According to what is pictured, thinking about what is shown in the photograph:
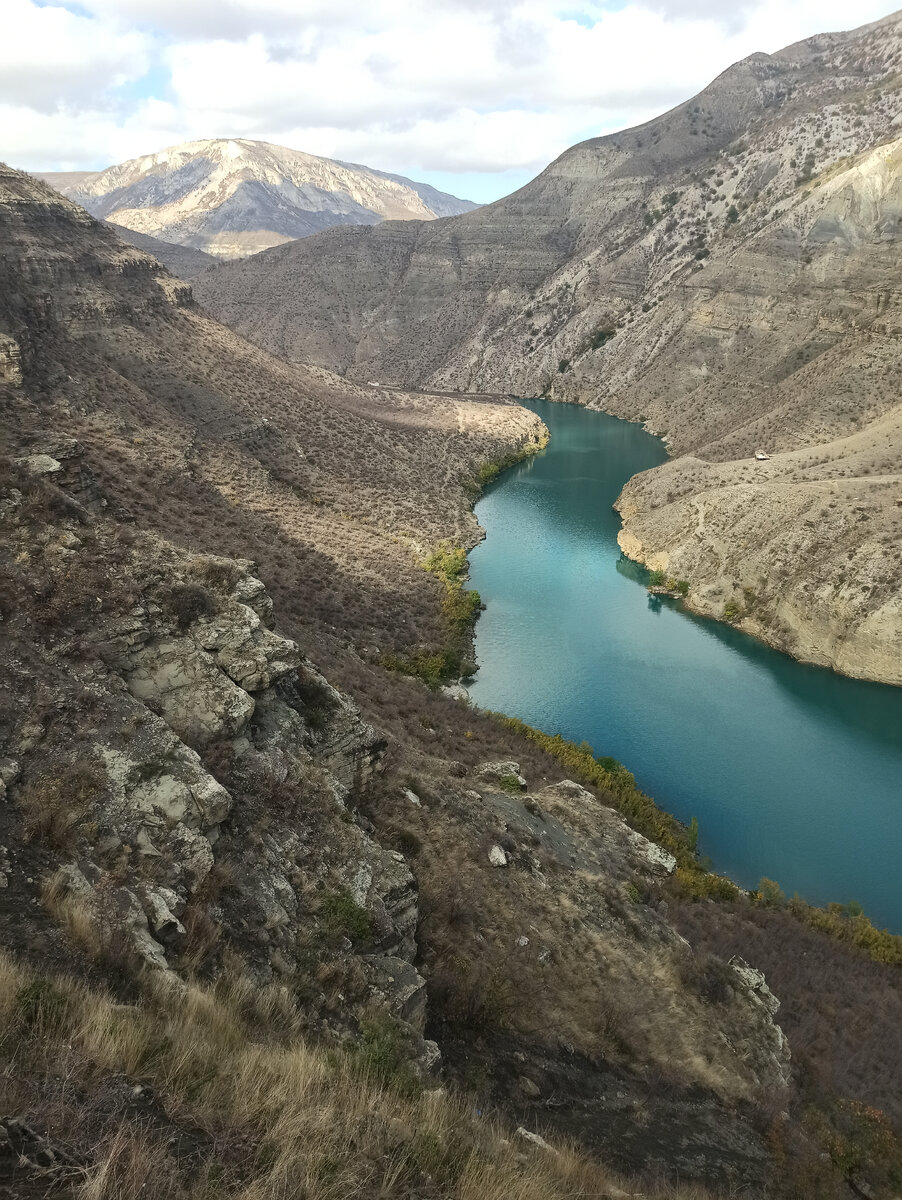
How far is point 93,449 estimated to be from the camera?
3331 cm

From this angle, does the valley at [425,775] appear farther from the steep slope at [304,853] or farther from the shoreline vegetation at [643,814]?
the shoreline vegetation at [643,814]

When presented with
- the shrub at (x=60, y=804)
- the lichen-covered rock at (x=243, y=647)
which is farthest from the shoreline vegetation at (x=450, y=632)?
the shrub at (x=60, y=804)

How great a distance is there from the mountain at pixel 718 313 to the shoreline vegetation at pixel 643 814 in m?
14.8

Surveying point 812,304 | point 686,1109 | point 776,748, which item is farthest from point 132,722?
point 812,304

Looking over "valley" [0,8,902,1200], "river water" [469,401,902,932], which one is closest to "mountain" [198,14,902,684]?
"valley" [0,8,902,1200]

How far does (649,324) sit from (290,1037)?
101 m

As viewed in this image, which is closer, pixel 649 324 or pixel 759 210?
pixel 759 210

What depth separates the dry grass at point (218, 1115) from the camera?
14.1ft

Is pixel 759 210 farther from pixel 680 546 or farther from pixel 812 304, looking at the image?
pixel 680 546

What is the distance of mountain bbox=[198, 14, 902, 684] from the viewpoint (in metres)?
39.7

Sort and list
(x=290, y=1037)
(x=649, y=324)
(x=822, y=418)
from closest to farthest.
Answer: (x=290, y=1037), (x=822, y=418), (x=649, y=324)

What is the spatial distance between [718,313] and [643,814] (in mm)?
75180

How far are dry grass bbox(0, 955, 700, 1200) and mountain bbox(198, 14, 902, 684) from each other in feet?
112

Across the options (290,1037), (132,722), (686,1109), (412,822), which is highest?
(132,722)
